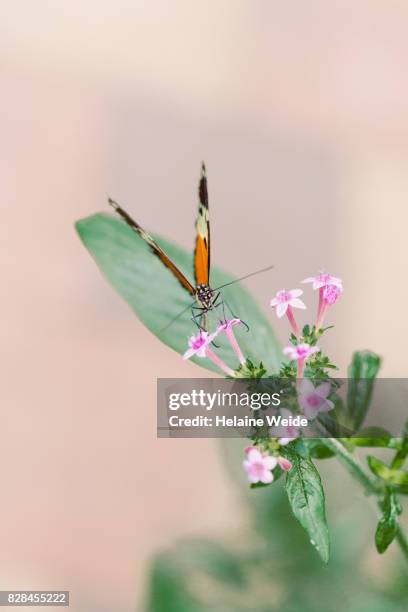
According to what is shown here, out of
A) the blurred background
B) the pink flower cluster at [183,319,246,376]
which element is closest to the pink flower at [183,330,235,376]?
the pink flower cluster at [183,319,246,376]

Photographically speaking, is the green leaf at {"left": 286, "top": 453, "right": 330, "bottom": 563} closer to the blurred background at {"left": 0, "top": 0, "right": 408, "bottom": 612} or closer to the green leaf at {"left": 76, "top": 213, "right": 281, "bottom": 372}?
the green leaf at {"left": 76, "top": 213, "right": 281, "bottom": 372}

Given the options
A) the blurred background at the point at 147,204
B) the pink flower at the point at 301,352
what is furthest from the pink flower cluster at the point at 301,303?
the blurred background at the point at 147,204

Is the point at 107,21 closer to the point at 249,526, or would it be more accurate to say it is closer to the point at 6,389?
the point at 6,389

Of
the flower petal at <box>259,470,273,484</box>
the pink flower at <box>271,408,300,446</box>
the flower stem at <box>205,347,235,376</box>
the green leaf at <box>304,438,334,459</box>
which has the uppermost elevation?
the flower stem at <box>205,347,235,376</box>

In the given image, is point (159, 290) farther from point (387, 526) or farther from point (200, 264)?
point (387, 526)

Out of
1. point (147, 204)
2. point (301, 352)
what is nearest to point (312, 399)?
point (301, 352)

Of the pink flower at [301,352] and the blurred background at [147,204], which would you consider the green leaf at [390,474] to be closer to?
the pink flower at [301,352]
